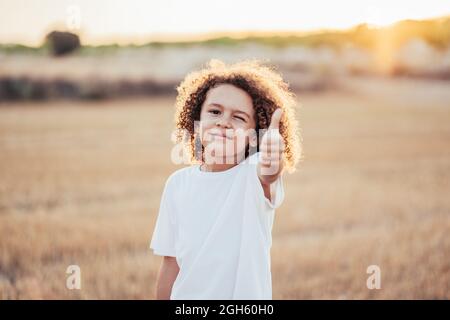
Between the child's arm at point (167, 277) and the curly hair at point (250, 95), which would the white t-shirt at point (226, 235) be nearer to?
the child's arm at point (167, 277)

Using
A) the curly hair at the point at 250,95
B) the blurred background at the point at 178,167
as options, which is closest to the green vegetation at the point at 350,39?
the blurred background at the point at 178,167

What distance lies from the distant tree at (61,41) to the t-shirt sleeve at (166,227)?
3158 cm

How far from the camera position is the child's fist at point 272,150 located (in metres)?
2.16

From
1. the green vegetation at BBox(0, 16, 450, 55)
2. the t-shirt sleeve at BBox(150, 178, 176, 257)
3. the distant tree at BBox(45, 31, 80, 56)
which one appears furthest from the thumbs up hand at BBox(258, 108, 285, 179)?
the distant tree at BBox(45, 31, 80, 56)

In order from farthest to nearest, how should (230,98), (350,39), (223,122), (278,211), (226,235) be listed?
(350,39) → (278,211) → (230,98) → (223,122) → (226,235)

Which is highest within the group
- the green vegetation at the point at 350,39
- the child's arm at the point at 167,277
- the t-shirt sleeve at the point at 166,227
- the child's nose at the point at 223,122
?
the green vegetation at the point at 350,39

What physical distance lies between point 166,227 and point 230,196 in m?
0.41

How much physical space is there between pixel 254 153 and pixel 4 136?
572 inches

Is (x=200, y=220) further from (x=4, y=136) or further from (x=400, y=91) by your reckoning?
(x=400, y=91)

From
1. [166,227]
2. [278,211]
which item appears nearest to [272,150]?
[166,227]

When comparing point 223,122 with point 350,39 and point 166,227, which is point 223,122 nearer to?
point 166,227

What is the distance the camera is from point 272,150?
216cm

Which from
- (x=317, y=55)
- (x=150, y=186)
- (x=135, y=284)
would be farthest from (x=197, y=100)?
(x=317, y=55)

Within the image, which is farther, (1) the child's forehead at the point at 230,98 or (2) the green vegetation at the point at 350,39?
(2) the green vegetation at the point at 350,39
